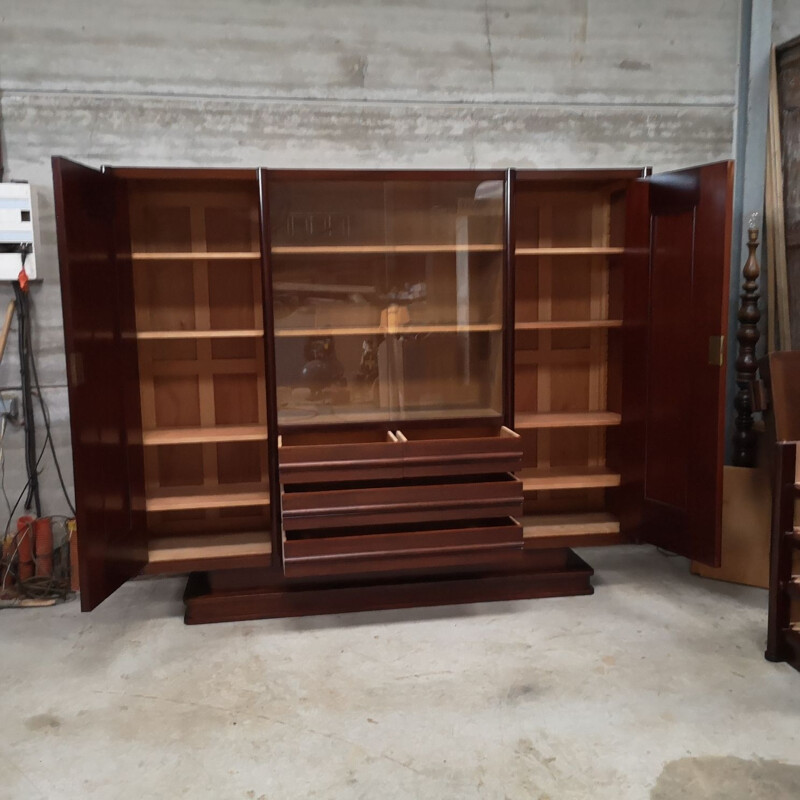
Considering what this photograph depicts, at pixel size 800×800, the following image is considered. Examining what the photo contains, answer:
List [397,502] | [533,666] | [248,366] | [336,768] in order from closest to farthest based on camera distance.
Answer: [336,768], [533,666], [397,502], [248,366]

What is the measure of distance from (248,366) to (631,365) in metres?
1.76

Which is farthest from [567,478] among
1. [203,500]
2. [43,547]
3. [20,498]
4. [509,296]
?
[20,498]

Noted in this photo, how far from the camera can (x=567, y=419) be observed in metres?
3.23

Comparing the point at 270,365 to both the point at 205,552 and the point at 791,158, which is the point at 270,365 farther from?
the point at 791,158

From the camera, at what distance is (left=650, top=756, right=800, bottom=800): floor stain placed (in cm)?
186

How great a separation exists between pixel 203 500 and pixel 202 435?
281 millimetres

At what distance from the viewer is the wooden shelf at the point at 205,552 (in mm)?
2926

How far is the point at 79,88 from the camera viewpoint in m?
3.06

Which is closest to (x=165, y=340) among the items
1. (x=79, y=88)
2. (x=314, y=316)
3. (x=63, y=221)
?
(x=314, y=316)

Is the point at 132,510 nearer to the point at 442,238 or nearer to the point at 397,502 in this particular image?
the point at 397,502

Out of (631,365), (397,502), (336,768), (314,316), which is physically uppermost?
(314,316)

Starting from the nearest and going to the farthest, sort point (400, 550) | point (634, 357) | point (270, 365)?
point (400, 550) → point (270, 365) → point (634, 357)

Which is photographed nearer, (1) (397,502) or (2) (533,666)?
(2) (533,666)

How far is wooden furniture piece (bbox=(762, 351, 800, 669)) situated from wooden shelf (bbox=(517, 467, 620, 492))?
0.86 metres
